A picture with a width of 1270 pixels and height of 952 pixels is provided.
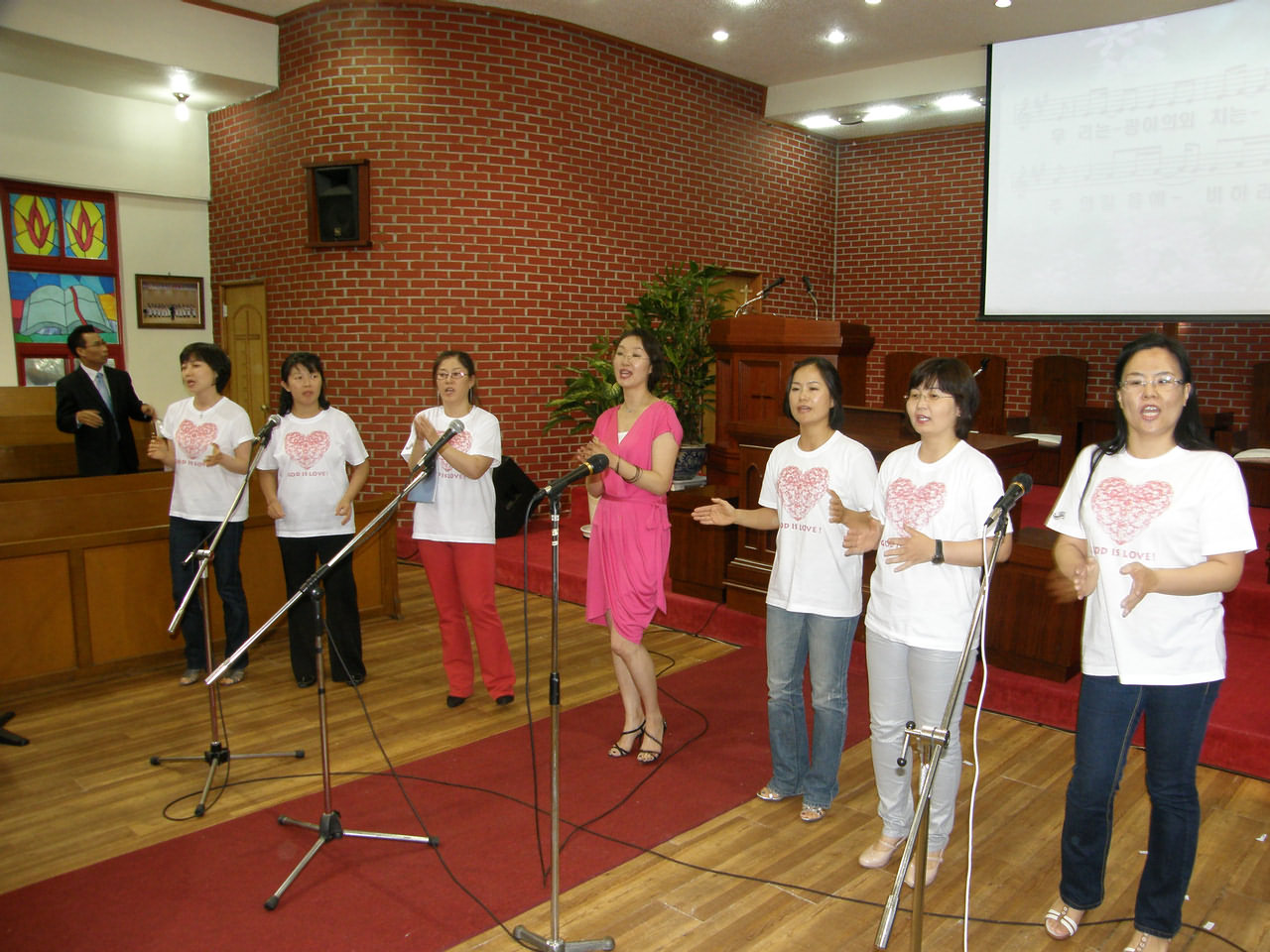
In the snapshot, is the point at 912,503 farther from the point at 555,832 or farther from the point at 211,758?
the point at 211,758

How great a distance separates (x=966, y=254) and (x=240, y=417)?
781cm

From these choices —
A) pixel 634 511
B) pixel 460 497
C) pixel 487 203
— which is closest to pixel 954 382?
pixel 634 511

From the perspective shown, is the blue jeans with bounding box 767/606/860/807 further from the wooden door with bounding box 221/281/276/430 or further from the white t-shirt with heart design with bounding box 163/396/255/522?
the wooden door with bounding box 221/281/276/430

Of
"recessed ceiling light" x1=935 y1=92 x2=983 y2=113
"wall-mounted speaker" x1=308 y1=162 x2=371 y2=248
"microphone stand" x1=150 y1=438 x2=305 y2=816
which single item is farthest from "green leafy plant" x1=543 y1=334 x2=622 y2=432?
"recessed ceiling light" x1=935 y1=92 x2=983 y2=113

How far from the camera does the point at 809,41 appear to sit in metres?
7.88

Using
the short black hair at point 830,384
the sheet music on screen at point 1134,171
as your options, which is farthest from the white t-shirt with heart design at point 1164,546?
the sheet music on screen at point 1134,171

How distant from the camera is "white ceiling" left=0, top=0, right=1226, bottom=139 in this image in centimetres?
697

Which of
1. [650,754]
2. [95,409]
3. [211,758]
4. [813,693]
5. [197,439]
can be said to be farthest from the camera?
[95,409]

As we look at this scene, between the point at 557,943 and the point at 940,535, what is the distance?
4.58 ft

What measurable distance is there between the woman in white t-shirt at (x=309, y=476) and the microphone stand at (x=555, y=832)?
193 centimetres

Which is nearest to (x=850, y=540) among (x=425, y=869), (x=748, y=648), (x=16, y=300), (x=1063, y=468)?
(x=425, y=869)

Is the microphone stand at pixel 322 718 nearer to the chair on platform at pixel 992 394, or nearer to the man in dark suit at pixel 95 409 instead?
the man in dark suit at pixel 95 409

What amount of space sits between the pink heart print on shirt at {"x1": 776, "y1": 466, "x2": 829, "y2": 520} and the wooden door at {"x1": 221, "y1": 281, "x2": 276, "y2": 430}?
637 cm

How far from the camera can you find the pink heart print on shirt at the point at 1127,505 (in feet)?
7.03
